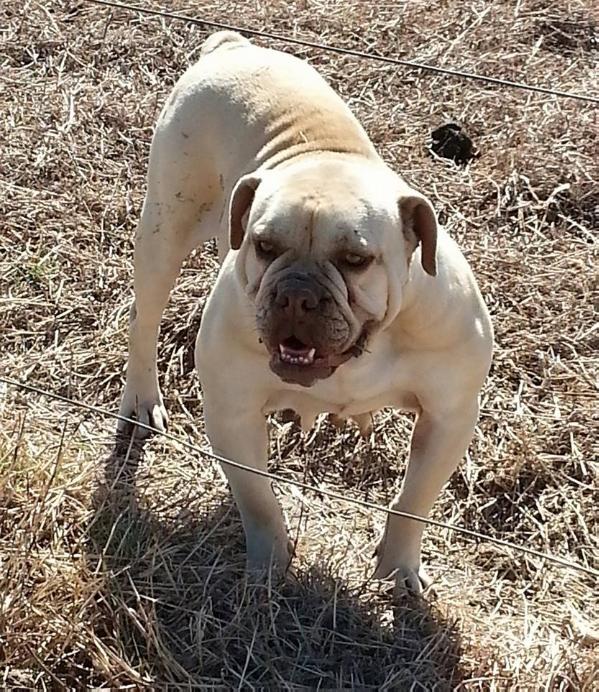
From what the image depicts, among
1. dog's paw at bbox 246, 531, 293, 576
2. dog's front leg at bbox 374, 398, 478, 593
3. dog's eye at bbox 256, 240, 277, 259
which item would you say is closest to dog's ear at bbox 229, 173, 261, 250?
dog's eye at bbox 256, 240, 277, 259

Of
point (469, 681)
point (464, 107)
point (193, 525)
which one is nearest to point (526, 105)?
point (464, 107)

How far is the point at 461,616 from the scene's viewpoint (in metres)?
3.37

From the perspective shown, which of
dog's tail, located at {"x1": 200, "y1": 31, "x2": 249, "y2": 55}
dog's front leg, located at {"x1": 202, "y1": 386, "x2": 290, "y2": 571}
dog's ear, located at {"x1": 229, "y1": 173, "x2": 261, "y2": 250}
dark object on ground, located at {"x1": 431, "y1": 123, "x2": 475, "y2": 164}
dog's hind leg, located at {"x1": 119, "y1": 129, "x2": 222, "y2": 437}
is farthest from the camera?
dark object on ground, located at {"x1": 431, "y1": 123, "x2": 475, "y2": 164}

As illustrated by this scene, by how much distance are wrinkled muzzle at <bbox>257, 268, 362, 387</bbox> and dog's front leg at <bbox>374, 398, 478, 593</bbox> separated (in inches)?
17.3

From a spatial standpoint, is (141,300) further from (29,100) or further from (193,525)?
(29,100)

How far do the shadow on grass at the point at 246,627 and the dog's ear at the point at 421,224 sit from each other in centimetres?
92

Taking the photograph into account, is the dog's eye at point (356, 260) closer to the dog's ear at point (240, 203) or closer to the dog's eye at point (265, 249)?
the dog's eye at point (265, 249)

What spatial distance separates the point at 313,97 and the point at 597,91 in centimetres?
287

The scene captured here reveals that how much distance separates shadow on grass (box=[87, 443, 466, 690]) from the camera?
122 inches

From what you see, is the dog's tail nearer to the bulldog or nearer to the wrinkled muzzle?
the bulldog

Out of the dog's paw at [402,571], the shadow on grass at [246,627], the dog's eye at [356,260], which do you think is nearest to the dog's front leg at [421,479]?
the dog's paw at [402,571]

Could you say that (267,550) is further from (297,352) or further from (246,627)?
(297,352)

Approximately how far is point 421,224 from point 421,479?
744mm

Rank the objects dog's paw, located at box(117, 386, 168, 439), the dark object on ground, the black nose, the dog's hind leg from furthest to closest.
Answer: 1. the dark object on ground
2. dog's paw, located at box(117, 386, 168, 439)
3. the dog's hind leg
4. the black nose
